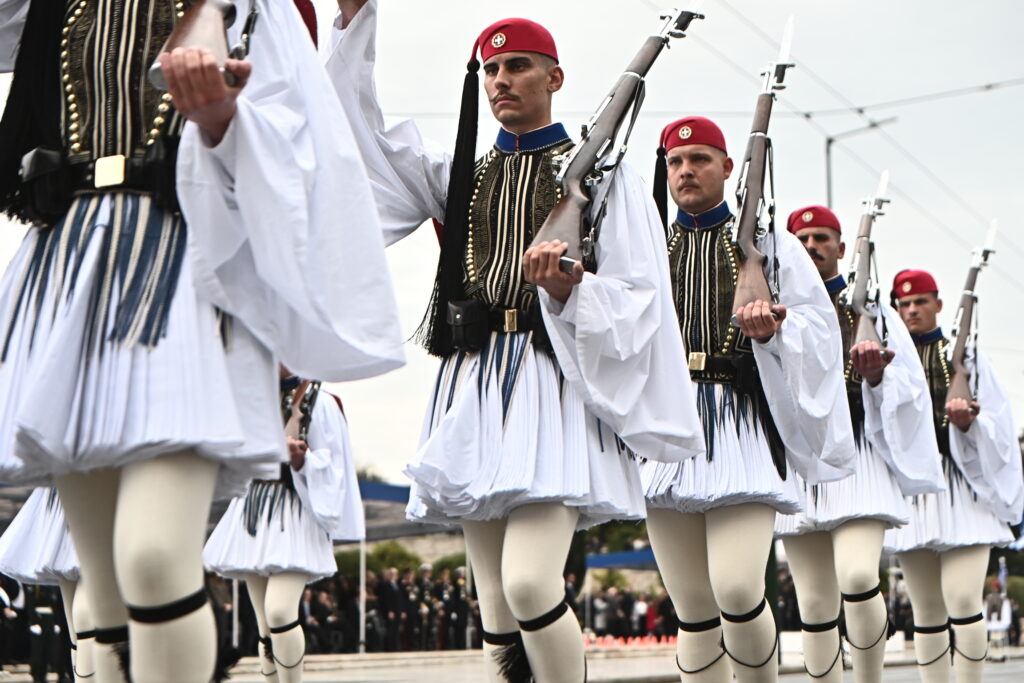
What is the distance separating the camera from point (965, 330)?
9867 mm

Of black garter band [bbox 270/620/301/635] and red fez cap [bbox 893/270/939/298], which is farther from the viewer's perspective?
red fez cap [bbox 893/270/939/298]

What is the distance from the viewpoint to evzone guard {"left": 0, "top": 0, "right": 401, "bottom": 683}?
3.22 metres

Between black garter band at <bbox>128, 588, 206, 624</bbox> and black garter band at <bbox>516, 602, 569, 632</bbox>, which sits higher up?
black garter band at <bbox>128, 588, 206, 624</bbox>

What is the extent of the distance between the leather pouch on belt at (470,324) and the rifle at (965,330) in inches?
198

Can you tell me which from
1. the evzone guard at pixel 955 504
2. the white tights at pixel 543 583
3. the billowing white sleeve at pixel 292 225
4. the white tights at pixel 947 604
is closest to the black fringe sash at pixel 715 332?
the white tights at pixel 543 583

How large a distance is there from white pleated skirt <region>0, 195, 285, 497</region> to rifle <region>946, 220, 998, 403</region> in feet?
22.6

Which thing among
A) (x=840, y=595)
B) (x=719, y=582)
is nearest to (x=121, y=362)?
(x=719, y=582)

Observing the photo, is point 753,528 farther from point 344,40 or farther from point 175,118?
point 175,118

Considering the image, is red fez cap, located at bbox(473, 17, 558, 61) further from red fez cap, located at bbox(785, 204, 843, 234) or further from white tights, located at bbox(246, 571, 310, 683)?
white tights, located at bbox(246, 571, 310, 683)

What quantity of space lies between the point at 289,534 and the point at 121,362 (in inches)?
231

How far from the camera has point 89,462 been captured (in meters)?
3.30

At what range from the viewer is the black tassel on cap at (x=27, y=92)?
389 centimetres

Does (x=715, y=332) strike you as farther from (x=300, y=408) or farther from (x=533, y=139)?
(x=300, y=408)

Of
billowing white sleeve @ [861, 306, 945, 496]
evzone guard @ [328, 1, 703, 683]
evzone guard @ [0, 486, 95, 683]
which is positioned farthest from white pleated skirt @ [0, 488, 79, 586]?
billowing white sleeve @ [861, 306, 945, 496]
